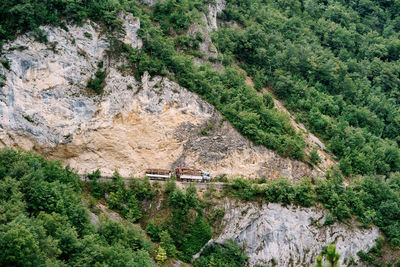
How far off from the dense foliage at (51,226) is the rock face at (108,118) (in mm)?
3109

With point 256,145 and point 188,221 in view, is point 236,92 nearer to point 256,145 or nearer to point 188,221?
point 256,145

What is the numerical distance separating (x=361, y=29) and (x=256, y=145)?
37.6 meters

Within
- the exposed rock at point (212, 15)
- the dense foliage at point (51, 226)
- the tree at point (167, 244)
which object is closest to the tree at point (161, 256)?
the tree at point (167, 244)

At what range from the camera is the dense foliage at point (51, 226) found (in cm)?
3189

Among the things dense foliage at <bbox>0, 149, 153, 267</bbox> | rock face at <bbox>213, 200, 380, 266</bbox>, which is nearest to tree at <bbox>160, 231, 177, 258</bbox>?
dense foliage at <bbox>0, 149, 153, 267</bbox>

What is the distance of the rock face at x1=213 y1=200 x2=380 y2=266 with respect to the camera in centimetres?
4688

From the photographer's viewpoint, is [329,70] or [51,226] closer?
[51,226]

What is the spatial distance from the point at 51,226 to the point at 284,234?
2183 cm

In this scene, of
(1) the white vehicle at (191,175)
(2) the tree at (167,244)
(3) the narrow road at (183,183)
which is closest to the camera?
(2) the tree at (167,244)

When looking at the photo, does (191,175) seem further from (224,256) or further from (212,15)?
(212,15)

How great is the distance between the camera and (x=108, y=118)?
47312mm

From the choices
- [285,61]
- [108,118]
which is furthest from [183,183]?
[285,61]

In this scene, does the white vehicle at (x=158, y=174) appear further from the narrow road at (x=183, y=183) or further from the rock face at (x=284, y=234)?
the rock face at (x=284, y=234)

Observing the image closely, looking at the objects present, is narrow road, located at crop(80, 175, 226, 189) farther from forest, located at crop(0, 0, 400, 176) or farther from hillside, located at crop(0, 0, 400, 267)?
forest, located at crop(0, 0, 400, 176)
